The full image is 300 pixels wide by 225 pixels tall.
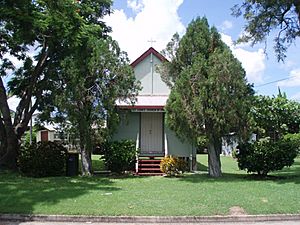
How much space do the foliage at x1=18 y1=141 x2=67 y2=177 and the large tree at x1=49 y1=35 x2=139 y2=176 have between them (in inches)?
64.8

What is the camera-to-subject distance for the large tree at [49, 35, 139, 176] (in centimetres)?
1627

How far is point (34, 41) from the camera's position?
64.0ft

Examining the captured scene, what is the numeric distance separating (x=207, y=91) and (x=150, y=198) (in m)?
6.03

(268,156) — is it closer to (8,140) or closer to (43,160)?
(43,160)

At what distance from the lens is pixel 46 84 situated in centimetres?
2003

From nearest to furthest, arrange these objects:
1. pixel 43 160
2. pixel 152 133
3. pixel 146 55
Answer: pixel 43 160
pixel 152 133
pixel 146 55

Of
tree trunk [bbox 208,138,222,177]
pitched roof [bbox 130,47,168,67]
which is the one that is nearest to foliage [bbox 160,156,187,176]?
tree trunk [bbox 208,138,222,177]

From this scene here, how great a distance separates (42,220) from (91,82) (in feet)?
28.2

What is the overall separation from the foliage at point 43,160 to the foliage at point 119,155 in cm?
218

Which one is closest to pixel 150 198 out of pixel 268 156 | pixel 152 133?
pixel 268 156

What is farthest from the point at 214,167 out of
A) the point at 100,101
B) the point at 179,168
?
the point at 100,101

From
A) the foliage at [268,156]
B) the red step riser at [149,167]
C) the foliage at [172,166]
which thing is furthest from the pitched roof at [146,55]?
the foliage at [268,156]

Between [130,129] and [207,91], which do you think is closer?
[207,91]

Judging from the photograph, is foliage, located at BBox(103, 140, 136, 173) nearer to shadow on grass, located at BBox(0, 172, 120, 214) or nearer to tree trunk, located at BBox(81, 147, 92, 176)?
tree trunk, located at BBox(81, 147, 92, 176)
